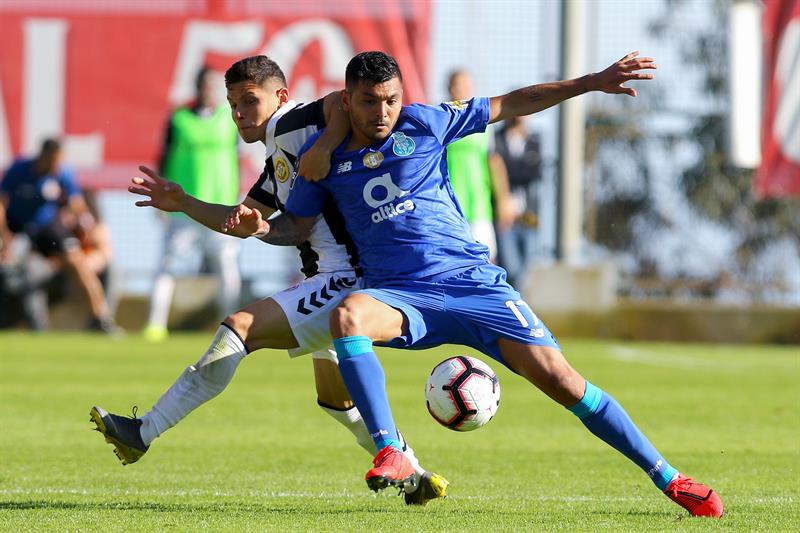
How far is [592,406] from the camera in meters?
6.20

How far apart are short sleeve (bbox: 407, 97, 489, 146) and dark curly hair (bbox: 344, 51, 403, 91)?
0.93 ft

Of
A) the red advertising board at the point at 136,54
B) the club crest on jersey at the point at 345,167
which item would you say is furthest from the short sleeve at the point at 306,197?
the red advertising board at the point at 136,54

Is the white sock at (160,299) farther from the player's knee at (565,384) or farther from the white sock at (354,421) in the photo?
the player's knee at (565,384)

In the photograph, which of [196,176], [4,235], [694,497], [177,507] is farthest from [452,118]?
[4,235]

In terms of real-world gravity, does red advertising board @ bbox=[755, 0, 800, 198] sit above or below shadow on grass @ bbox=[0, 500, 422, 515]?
above

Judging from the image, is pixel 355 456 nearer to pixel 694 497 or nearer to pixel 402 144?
pixel 402 144

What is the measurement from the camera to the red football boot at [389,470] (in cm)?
557

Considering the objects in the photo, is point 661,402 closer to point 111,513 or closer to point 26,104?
point 111,513

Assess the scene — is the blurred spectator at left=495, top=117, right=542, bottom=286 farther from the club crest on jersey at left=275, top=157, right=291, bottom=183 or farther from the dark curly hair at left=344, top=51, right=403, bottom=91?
the dark curly hair at left=344, top=51, right=403, bottom=91

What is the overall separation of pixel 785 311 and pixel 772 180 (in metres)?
1.61

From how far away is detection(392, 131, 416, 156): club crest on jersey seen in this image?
641 centimetres

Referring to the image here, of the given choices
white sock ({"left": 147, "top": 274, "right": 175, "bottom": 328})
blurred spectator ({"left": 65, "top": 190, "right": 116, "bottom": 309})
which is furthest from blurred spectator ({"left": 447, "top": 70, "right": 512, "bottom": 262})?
blurred spectator ({"left": 65, "top": 190, "right": 116, "bottom": 309})

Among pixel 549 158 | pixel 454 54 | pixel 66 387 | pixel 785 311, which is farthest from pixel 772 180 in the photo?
pixel 66 387

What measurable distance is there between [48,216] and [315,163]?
457 inches
